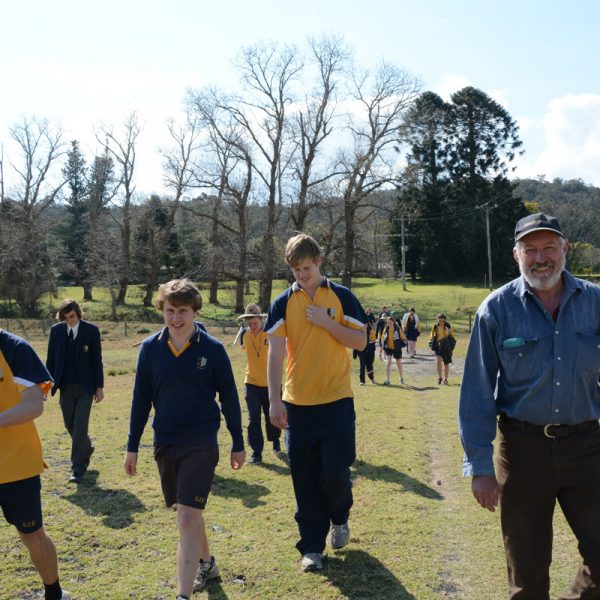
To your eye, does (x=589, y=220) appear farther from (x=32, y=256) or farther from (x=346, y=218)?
(x=32, y=256)

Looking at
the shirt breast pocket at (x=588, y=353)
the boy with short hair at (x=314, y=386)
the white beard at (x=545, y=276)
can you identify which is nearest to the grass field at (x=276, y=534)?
the boy with short hair at (x=314, y=386)

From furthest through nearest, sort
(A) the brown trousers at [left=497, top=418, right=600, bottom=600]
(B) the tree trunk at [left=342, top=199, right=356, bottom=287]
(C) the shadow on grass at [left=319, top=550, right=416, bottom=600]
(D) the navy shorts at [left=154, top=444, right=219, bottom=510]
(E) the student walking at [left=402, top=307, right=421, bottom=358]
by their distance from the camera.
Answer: (B) the tree trunk at [left=342, top=199, right=356, bottom=287]
(E) the student walking at [left=402, top=307, right=421, bottom=358]
(C) the shadow on grass at [left=319, top=550, right=416, bottom=600]
(D) the navy shorts at [left=154, top=444, right=219, bottom=510]
(A) the brown trousers at [left=497, top=418, right=600, bottom=600]

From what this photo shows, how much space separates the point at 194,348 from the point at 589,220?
2961 inches

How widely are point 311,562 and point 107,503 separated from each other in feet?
9.14

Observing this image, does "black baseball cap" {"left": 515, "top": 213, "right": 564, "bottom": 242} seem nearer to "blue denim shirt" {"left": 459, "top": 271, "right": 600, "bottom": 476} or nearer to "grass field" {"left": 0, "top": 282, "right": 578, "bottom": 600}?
"blue denim shirt" {"left": 459, "top": 271, "right": 600, "bottom": 476}

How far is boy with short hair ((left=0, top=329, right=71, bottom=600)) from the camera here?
12.3ft

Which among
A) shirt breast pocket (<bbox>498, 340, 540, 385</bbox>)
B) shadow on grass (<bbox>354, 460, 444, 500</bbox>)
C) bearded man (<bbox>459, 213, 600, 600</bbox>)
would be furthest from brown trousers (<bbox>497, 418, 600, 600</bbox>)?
shadow on grass (<bbox>354, 460, 444, 500</bbox>)

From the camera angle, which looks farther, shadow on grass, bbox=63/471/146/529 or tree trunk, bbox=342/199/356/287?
tree trunk, bbox=342/199/356/287

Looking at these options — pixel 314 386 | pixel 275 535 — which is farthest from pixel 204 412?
pixel 275 535

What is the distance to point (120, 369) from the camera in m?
20.2

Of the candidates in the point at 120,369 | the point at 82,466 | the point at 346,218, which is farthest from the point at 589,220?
the point at 82,466

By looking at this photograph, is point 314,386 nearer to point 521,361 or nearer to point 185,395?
point 185,395

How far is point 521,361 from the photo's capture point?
3.27m

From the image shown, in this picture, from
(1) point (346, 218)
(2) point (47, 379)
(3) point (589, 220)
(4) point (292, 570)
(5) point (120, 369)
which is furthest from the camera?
(3) point (589, 220)
